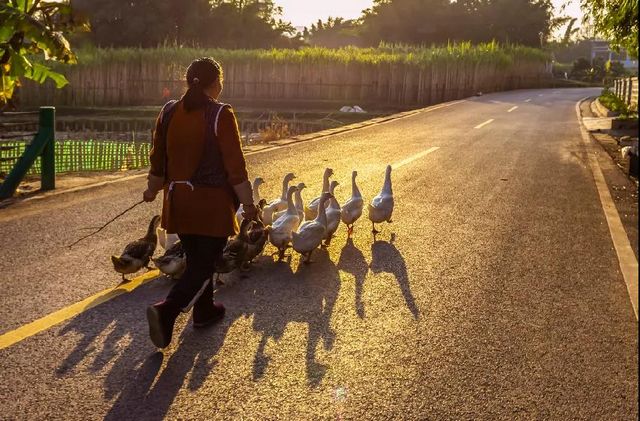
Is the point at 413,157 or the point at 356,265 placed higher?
the point at 413,157

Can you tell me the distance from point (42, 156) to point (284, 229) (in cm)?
526

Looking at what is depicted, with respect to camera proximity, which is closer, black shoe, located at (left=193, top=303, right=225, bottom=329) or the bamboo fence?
black shoe, located at (left=193, top=303, right=225, bottom=329)

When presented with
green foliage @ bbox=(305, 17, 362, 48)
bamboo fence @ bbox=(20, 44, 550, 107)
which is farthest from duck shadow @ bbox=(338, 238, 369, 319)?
green foliage @ bbox=(305, 17, 362, 48)

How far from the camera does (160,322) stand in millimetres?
4492

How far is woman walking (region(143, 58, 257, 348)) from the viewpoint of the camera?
4480 millimetres

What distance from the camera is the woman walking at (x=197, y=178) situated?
4480 millimetres

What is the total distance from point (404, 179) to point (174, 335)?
7.68 m

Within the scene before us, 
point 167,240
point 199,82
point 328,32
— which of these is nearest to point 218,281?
point 167,240

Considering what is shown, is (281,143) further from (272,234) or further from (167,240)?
(167,240)

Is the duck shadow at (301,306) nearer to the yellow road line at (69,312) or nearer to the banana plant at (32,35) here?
the yellow road line at (69,312)

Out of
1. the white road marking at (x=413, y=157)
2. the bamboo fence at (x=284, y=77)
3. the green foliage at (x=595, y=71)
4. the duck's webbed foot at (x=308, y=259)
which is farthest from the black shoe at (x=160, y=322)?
the green foliage at (x=595, y=71)

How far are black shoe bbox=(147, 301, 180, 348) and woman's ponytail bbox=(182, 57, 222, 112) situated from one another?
49.0 inches

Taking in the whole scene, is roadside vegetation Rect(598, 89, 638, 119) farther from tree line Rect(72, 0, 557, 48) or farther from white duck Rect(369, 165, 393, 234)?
tree line Rect(72, 0, 557, 48)

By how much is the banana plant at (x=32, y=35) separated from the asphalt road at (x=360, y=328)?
2.01 metres
